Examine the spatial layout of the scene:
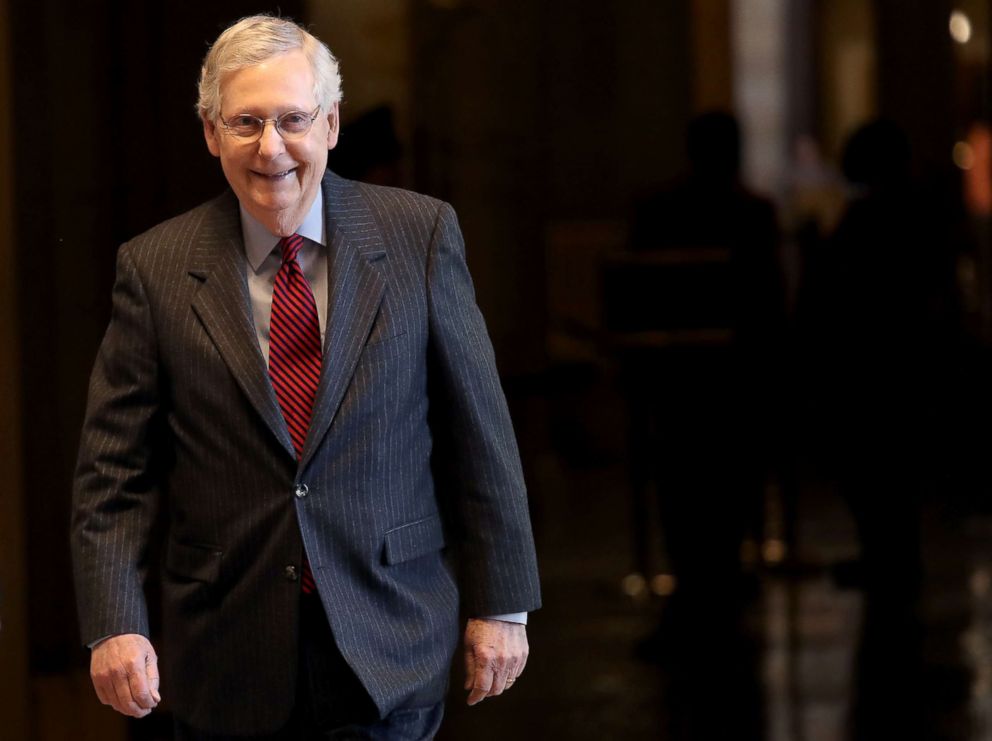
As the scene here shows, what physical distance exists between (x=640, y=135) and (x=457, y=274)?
119 cm

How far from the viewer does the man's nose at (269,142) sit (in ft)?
7.70

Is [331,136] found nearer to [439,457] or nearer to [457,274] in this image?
[457,274]

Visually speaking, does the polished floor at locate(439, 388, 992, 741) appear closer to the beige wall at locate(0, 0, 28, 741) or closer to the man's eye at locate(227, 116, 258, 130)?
the beige wall at locate(0, 0, 28, 741)

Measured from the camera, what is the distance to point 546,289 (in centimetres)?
362

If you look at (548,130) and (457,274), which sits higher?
(548,130)

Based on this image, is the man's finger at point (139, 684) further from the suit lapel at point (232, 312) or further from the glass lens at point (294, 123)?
the glass lens at point (294, 123)

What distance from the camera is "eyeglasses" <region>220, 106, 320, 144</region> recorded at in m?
2.37

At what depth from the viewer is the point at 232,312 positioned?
7.92 ft

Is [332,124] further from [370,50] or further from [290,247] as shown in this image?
[370,50]

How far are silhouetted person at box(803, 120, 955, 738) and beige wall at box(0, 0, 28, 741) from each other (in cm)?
182

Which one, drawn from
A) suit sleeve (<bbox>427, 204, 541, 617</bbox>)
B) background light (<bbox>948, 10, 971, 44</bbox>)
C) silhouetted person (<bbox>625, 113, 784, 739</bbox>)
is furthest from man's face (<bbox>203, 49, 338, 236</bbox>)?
background light (<bbox>948, 10, 971, 44</bbox>)

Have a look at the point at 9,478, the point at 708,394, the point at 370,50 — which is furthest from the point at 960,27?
the point at 9,478

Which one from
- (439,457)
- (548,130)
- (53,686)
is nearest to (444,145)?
(548,130)

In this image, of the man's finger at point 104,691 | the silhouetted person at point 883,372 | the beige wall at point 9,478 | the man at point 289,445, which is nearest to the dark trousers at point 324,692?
the man at point 289,445
